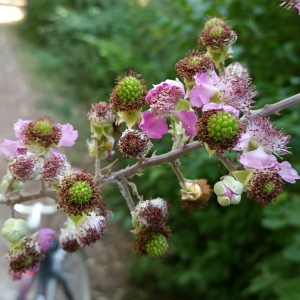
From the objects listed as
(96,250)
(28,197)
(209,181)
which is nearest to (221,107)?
(28,197)

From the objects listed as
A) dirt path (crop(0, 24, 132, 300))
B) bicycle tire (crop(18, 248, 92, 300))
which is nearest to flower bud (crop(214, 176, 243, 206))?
bicycle tire (crop(18, 248, 92, 300))

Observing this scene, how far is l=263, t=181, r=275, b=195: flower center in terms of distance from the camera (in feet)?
2.29

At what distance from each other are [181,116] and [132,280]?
102 inches

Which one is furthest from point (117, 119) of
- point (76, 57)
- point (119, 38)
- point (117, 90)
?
point (76, 57)

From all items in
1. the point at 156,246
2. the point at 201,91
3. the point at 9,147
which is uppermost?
the point at 9,147

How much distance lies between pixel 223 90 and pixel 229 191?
186mm

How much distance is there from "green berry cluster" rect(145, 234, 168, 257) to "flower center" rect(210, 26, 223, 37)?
45 cm

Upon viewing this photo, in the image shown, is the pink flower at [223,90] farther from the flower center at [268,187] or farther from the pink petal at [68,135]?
the pink petal at [68,135]

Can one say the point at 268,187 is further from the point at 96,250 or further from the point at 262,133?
the point at 96,250

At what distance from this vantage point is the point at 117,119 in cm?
82

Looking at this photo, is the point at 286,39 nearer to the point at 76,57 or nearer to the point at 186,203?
the point at 186,203

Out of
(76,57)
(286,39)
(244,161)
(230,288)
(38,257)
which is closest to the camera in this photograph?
(244,161)

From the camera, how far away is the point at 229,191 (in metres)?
0.72

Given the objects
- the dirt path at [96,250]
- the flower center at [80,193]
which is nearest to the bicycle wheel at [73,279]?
the dirt path at [96,250]
